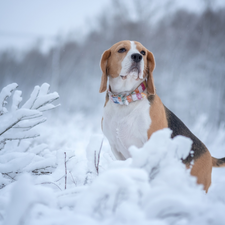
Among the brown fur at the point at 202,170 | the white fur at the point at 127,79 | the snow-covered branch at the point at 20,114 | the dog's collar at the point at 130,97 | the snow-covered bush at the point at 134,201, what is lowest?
the snow-covered bush at the point at 134,201

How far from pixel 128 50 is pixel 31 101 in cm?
99

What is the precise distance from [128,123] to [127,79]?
1.31 ft

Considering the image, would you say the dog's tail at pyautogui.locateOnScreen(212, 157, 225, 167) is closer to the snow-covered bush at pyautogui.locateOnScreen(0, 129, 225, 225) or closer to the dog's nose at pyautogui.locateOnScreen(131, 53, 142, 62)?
the dog's nose at pyautogui.locateOnScreen(131, 53, 142, 62)

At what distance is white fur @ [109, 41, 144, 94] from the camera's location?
175cm

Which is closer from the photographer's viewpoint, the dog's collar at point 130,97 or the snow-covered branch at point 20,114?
the snow-covered branch at point 20,114

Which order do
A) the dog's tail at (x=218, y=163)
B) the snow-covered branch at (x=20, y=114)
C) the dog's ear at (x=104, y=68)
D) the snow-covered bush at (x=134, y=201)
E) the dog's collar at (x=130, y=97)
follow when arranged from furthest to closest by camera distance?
the dog's tail at (x=218, y=163)
the dog's ear at (x=104, y=68)
the dog's collar at (x=130, y=97)
the snow-covered branch at (x=20, y=114)
the snow-covered bush at (x=134, y=201)

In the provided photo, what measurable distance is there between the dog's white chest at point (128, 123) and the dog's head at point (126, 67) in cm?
18

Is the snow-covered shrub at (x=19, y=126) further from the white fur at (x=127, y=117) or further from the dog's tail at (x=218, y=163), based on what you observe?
the dog's tail at (x=218, y=163)

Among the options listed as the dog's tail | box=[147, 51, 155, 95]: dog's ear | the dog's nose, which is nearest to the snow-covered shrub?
the dog's nose

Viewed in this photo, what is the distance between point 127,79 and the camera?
182 cm

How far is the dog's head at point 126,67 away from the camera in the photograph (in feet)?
5.73

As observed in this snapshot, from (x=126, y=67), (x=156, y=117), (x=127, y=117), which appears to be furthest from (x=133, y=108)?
(x=126, y=67)

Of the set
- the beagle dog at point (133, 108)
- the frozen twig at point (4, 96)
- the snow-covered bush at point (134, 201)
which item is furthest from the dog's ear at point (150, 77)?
the snow-covered bush at point (134, 201)

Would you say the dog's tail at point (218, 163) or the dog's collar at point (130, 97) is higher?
the dog's collar at point (130, 97)
